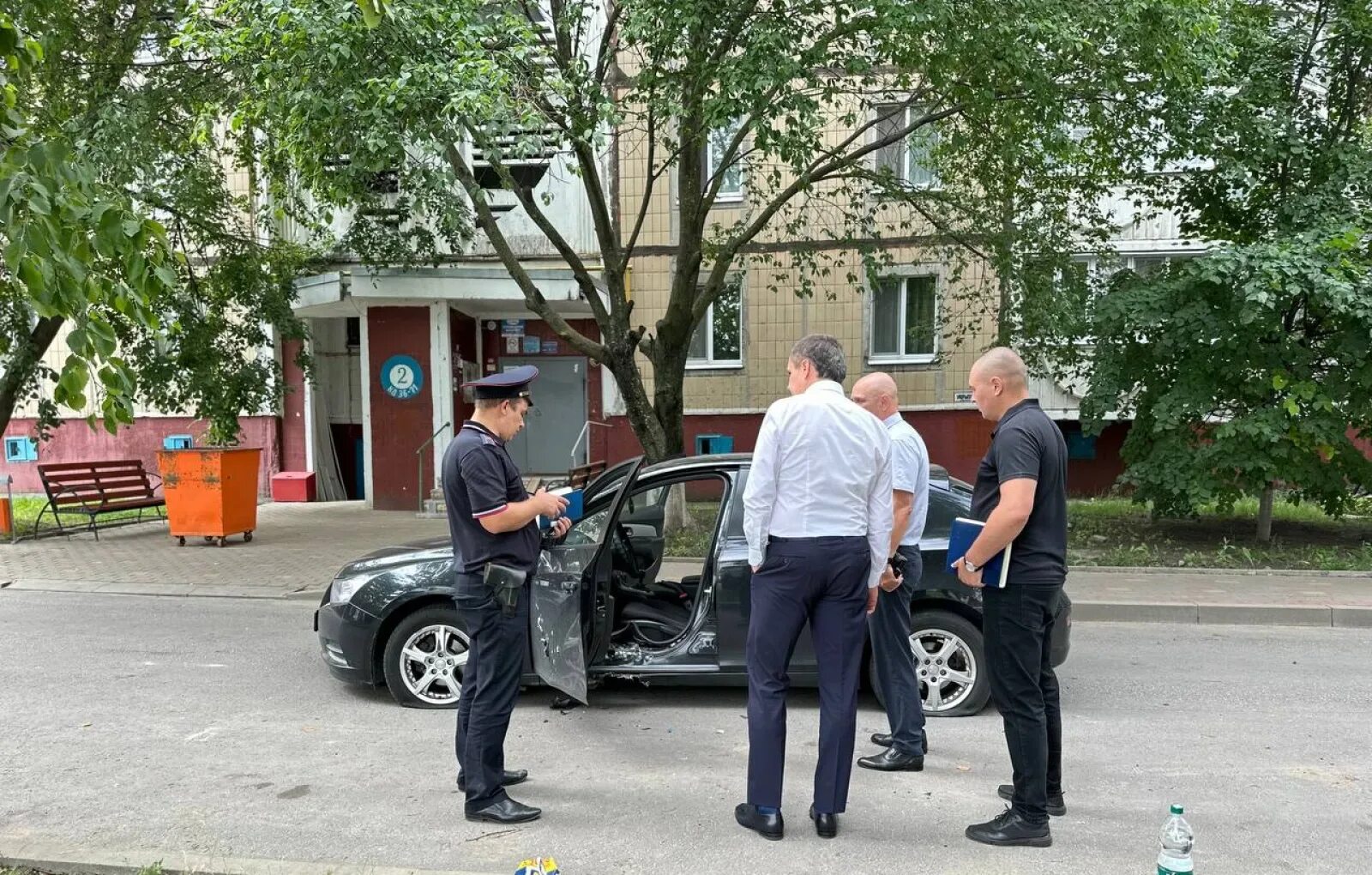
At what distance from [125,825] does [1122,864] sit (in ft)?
12.7

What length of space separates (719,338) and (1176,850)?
1426 centimetres

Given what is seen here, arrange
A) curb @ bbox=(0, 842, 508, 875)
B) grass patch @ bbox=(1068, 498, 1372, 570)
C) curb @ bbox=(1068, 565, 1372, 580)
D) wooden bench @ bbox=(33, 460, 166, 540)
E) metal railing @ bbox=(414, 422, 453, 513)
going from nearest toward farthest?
curb @ bbox=(0, 842, 508, 875) < curb @ bbox=(1068, 565, 1372, 580) < grass patch @ bbox=(1068, 498, 1372, 570) < wooden bench @ bbox=(33, 460, 166, 540) < metal railing @ bbox=(414, 422, 453, 513)

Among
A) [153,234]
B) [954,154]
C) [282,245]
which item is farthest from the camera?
[282,245]

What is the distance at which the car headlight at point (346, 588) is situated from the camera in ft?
17.9

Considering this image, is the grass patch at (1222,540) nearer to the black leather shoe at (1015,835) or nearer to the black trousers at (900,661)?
the black trousers at (900,661)

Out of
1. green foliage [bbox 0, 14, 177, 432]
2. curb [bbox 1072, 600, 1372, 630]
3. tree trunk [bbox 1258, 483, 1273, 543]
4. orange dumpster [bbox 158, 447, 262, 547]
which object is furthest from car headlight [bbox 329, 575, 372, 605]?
tree trunk [bbox 1258, 483, 1273, 543]

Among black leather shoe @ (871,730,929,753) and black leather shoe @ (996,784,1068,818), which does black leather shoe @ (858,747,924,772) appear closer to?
black leather shoe @ (871,730,929,753)

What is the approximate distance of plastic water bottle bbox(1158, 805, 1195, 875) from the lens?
2.77 m

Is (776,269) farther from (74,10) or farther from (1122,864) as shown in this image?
(1122,864)

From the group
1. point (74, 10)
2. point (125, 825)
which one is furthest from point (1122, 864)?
point (74, 10)

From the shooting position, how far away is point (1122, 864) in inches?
138

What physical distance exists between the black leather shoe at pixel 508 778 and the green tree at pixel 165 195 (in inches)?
214

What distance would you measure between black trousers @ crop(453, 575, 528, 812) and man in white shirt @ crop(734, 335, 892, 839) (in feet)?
3.17

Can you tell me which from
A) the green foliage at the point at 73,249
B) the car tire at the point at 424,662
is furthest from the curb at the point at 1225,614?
the green foliage at the point at 73,249
